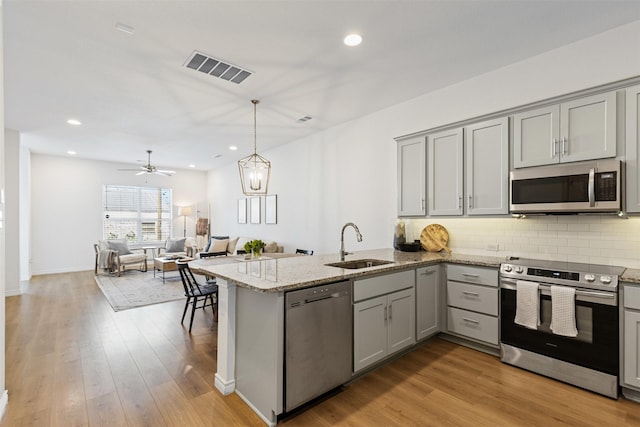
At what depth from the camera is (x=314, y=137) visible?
5.92 metres

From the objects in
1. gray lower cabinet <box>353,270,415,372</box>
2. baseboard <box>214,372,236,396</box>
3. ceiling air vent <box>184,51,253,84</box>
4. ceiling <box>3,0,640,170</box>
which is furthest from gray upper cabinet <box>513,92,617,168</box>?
baseboard <box>214,372,236,396</box>

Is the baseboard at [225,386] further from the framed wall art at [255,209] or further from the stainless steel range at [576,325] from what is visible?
the framed wall art at [255,209]

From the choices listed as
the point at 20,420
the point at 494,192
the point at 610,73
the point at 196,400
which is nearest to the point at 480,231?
the point at 494,192

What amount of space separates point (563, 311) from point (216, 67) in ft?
13.0

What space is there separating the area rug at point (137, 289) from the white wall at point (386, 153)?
2311 millimetres

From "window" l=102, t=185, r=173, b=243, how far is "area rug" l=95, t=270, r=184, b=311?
2.00 meters

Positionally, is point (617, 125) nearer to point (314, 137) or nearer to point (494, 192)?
point (494, 192)

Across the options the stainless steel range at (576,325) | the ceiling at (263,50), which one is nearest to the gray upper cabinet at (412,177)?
the ceiling at (263,50)

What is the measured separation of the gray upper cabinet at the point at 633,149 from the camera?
240 centimetres

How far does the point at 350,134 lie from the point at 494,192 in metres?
2.60

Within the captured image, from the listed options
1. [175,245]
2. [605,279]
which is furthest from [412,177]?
[175,245]

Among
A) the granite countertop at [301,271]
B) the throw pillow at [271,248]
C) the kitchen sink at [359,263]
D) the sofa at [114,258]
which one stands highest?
the granite countertop at [301,271]

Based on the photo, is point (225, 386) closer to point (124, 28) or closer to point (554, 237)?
point (124, 28)

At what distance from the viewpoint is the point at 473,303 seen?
3121 millimetres
